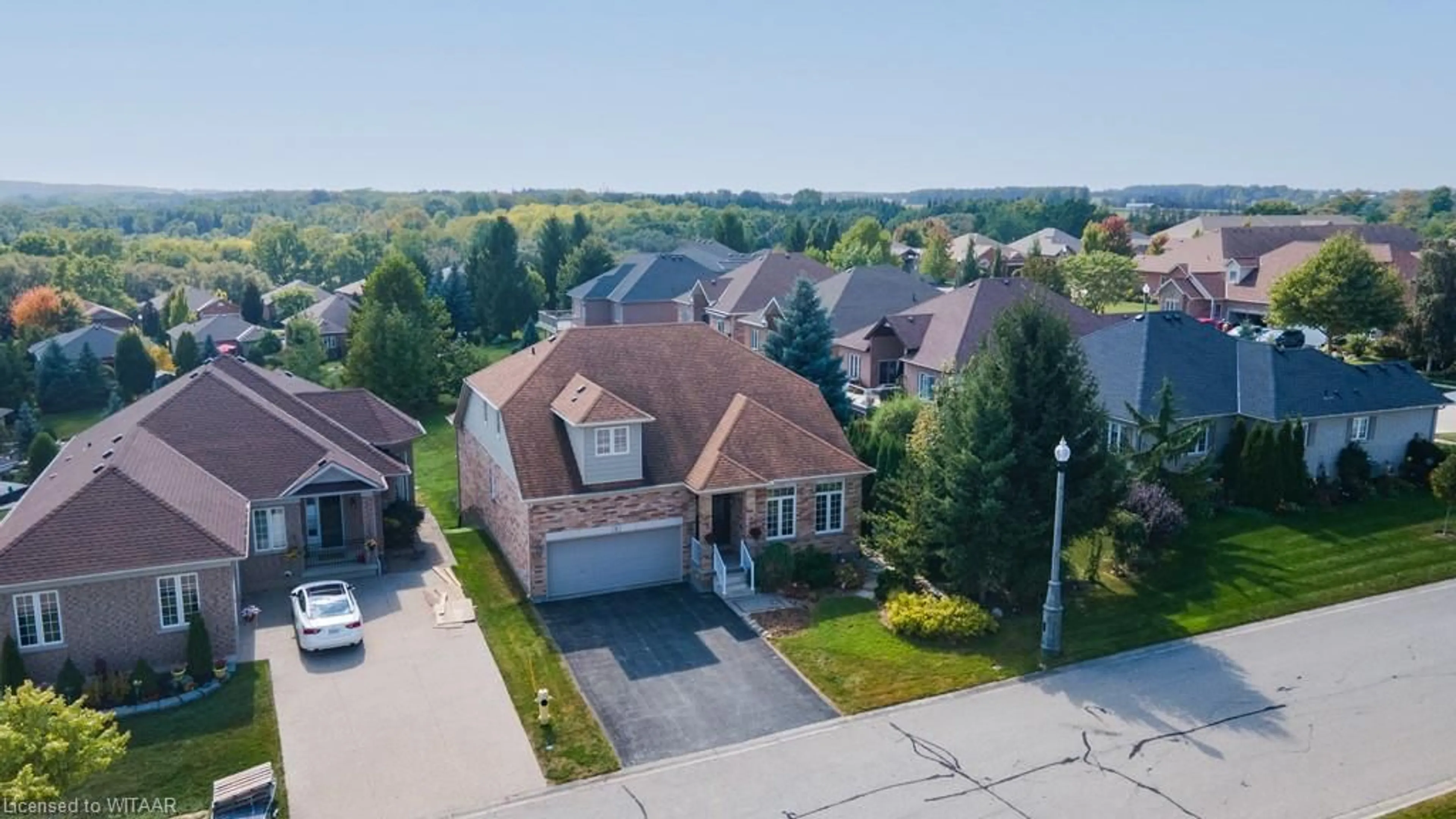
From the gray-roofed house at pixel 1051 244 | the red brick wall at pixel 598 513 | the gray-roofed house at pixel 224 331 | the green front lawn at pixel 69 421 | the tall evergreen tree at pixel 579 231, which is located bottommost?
the green front lawn at pixel 69 421

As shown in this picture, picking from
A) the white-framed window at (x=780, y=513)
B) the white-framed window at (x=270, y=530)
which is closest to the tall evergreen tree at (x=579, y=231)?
the white-framed window at (x=270, y=530)

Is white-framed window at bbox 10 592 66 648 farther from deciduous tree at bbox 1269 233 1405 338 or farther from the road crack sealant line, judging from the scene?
deciduous tree at bbox 1269 233 1405 338

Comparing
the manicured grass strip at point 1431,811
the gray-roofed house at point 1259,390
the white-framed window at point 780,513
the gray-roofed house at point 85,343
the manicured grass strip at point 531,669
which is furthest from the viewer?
the gray-roofed house at point 85,343

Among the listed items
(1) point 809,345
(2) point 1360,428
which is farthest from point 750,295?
(2) point 1360,428

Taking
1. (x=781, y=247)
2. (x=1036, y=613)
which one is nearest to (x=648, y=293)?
(x=1036, y=613)

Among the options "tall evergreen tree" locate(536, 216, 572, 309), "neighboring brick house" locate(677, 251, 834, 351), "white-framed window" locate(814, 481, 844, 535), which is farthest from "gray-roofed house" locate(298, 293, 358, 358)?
"white-framed window" locate(814, 481, 844, 535)

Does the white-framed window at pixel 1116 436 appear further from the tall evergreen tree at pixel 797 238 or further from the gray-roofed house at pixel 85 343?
the tall evergreen tree at pixel 797 238

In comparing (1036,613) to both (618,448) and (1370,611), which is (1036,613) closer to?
(1370,611)
